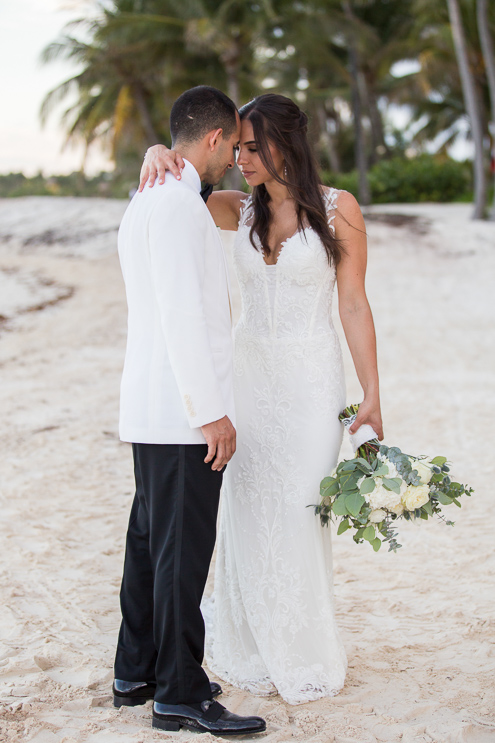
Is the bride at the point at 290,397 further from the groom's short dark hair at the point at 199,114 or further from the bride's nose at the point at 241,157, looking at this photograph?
the groom's short dark hair at the point at 199,114

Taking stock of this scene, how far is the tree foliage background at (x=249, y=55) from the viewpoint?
18781mm

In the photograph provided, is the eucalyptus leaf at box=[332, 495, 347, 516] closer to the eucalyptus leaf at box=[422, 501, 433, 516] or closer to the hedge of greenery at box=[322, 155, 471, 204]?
the eucalyptus leaf at box=[422, 501, 433, 516]

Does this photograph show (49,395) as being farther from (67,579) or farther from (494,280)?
(494,280)

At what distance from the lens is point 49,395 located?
27.1ft

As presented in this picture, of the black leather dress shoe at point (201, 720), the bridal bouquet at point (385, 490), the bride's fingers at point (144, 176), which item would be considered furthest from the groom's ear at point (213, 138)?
the black leather dress shoe at point (201, 720)

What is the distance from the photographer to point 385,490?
2.41 metres

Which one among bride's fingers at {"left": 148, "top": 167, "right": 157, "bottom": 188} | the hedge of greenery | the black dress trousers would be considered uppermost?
the hedge of greenery

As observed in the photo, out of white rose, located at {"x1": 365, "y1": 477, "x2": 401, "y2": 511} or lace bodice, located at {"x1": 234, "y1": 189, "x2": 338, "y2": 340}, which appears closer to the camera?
white rose, located at {"x1": 365, "y1": 477, "x2": 401, "y2": 511}

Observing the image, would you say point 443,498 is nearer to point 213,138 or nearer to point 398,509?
point 398,509

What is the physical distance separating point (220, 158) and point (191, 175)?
180 mm

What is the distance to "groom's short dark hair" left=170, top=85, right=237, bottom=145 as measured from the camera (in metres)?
2.44

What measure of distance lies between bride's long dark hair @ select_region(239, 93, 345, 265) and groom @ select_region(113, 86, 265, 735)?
221mm

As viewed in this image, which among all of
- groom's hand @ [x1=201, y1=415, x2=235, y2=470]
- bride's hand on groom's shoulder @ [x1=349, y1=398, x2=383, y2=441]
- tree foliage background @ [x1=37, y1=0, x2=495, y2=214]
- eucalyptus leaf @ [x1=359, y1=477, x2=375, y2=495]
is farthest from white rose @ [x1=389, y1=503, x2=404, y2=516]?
tree foliage background @ [x1=37, y1=0, x2=495, y2=214]

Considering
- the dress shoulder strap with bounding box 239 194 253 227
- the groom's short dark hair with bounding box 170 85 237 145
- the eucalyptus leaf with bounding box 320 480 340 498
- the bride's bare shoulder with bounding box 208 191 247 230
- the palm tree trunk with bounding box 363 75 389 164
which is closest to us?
the groom's short dark hair with bounding box 170 85 237 145
